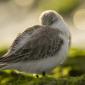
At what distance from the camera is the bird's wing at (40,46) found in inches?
446

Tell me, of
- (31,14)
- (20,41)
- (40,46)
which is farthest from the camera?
(31,14)

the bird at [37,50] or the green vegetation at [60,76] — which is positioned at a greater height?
the bird at [37,50]

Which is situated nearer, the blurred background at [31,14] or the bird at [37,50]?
the bird at [37,50]

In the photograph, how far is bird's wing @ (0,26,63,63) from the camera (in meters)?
11.3

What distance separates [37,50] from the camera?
37.7 feet

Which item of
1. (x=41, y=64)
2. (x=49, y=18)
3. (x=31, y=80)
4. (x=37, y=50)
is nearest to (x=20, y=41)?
(x=37, y=50)

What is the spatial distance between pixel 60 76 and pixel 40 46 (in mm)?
1028

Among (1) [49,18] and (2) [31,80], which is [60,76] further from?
(2) [31,80]

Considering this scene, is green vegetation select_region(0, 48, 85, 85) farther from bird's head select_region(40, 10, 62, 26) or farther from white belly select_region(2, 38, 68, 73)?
bird's head select_region(40, 10, 62, 26)

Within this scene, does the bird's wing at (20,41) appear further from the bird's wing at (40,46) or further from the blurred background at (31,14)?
the blurred background at (31,14)

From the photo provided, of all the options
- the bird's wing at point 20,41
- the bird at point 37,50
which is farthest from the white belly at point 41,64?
the bird's wing at point 20,41

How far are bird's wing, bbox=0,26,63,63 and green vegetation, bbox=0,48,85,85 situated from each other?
342 mm

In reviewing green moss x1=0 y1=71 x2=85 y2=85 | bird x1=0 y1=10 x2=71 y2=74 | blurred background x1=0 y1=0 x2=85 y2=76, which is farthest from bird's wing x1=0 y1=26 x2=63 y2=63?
Answer: blurred background x1=0 y1=0 x2=85 y2=76

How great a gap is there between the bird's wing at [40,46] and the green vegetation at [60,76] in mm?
342
